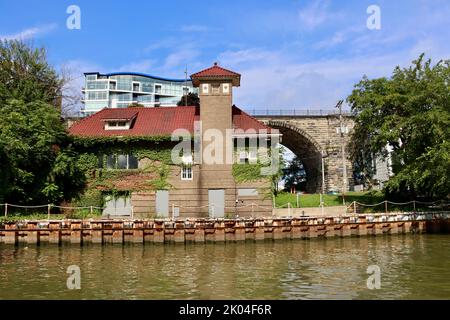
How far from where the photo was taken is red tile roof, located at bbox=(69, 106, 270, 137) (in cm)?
3544

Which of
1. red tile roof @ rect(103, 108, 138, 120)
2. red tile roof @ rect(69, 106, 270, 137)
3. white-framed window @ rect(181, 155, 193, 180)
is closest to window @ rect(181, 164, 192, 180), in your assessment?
white-framed window @ rect(181, 155, 193, 180)

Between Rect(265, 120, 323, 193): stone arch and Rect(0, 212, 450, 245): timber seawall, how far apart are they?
26228 millimetres

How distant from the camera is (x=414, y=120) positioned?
32.4m

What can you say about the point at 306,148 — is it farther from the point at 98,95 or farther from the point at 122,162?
the point at 98,95

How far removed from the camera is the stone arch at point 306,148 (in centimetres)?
5488

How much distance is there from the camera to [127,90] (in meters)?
107

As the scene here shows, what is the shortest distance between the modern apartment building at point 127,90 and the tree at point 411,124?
226ft

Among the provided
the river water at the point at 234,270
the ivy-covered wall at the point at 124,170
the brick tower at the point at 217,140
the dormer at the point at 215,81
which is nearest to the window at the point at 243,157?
the brick tower at the point at 217,140

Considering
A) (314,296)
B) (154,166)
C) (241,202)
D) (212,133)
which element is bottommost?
(314,296)

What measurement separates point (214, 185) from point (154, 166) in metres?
5.12

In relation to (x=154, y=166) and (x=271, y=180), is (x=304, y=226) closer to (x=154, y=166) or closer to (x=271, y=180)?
(x=271, y=180)

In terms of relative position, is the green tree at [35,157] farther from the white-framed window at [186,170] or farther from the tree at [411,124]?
the tree at [411,124]
